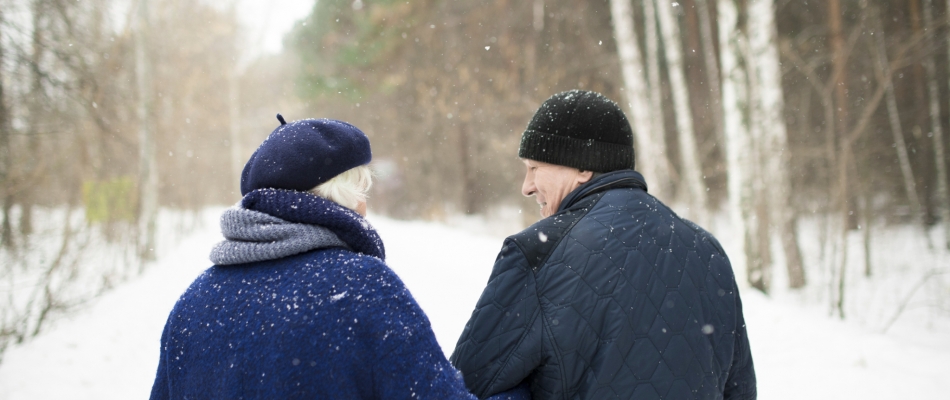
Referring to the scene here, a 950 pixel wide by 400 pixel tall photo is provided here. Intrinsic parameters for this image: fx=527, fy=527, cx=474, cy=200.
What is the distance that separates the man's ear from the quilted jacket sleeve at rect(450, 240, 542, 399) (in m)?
0.39

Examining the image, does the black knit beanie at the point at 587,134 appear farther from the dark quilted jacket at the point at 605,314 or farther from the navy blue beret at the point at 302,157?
the navy blue beret at the point at 302,157

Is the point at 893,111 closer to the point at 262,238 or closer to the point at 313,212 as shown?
the point at 313,212

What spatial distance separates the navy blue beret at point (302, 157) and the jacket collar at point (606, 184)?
716mm

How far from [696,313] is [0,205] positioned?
6.71 meters

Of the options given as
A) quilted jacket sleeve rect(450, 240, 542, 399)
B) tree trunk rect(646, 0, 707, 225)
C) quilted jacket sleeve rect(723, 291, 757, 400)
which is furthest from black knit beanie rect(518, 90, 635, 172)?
tree trunk rect(646, 0, 707, 225)

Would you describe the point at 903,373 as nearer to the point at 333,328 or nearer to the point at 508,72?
the point at 333,328

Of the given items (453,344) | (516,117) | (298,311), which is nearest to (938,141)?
(516,117)

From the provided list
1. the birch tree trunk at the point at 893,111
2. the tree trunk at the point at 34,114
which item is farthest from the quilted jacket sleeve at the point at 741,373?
the birch tree trunk at the point at 893,111

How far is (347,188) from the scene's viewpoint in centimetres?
144

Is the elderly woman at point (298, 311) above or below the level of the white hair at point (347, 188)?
below

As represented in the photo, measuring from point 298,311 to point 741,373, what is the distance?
1414mm

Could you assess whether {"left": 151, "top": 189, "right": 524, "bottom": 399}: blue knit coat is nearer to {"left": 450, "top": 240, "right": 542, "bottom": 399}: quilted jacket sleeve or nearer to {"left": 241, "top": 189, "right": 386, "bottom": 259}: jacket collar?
{"left": 241, "top": 189, "right": 386, "bottom": 259}: jacket collar

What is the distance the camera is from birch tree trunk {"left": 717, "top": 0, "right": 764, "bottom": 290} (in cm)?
681

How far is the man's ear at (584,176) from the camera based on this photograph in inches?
69.1
